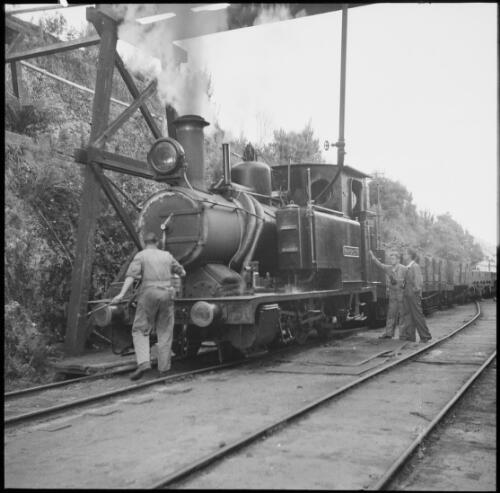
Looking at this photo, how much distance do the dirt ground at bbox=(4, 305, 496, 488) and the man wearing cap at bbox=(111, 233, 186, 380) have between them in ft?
1.99

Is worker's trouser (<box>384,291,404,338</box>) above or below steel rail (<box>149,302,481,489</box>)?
above

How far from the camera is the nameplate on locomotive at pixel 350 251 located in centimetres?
1012

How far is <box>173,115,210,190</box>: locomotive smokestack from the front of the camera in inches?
310

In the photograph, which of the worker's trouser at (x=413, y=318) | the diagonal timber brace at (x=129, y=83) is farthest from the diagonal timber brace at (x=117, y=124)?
the worker's trouser at (x=413, y=318)

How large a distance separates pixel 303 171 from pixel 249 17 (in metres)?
2.86

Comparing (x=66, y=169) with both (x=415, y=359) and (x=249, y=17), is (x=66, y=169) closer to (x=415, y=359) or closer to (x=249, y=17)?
(x=249, y=17)

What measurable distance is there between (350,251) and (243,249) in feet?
9.80

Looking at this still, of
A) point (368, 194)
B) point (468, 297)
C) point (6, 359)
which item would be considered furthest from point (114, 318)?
point (468, 297)

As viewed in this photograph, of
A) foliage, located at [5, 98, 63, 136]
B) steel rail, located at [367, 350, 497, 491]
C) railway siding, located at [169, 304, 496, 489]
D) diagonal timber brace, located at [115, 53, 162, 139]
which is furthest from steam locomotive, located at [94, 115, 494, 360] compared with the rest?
foliage, located at [5, 98, 63, 136]

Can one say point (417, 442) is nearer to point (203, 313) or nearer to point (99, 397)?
point (99, 397)

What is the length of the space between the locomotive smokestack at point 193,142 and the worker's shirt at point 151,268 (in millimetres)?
1459

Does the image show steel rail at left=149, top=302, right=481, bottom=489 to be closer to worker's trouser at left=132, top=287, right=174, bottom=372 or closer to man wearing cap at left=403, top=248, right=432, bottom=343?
worker's trouser at left=132, top=287, right=174, bottom=372

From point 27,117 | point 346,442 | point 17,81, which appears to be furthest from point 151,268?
point 17,81

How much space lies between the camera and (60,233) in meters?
9.46
